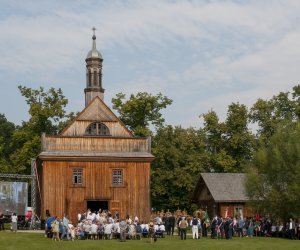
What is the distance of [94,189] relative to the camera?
44.7 meters

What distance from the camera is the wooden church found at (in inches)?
1734

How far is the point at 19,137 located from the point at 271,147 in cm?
2793

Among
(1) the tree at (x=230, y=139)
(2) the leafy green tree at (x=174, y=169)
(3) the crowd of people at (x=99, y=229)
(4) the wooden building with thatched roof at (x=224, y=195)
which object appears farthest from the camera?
(1) the tree at (x=230, y=139)

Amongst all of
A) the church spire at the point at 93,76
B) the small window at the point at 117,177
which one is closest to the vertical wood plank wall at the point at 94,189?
the small window at the point at 117,177

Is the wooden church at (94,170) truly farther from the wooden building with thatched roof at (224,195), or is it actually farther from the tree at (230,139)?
the tree at (230,139)

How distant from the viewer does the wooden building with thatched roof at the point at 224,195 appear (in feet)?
170

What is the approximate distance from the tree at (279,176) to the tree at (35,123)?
23.9m

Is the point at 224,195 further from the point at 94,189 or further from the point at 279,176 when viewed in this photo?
the point at 94,189

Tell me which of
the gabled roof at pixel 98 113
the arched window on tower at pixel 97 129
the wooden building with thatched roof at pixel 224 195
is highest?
the gabled roof at pixel 98 113

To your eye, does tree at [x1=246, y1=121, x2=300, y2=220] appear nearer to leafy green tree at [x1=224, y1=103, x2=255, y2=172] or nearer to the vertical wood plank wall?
the vertical wood plank wall

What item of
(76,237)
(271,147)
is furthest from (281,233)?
(76,237)

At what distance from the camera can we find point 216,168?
64188 mm

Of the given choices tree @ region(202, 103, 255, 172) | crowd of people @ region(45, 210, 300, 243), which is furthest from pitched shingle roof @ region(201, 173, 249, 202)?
crowd of people @ region(45, 210, 300, 243)

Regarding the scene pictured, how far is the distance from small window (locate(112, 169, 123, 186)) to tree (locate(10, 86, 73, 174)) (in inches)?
605
